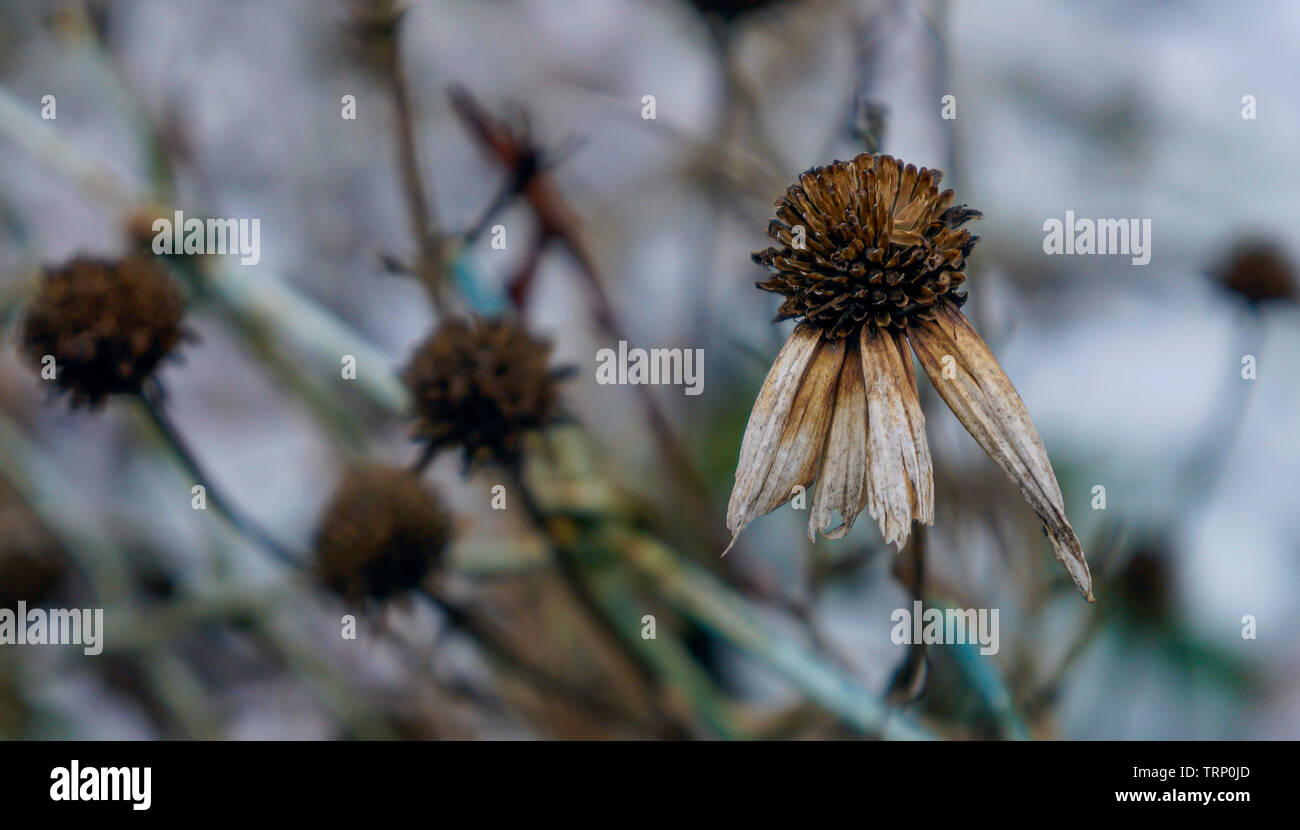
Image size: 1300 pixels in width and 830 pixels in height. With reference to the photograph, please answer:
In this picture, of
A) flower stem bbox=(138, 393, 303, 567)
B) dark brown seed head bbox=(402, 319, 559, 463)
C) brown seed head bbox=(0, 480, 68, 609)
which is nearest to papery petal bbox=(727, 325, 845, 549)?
dark brown seed head bbox=(402, 319, 559, 463)

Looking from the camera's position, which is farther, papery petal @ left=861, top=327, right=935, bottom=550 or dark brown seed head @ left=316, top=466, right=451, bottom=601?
dark brown seed head @ left=316, top=466, right=451, bottom=601

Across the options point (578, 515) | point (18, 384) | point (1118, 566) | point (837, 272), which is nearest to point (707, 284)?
point (578, 515)

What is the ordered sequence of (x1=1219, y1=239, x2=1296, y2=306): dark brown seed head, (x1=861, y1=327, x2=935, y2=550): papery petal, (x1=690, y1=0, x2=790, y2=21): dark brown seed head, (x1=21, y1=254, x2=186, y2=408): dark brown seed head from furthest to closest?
1. (x1=1219, y1=239, x2=1296, y2=306): dark brown seed head
2. (x1=690, y1=0, x2=790, y2=21): dark brown seed head
3. (x1=21, y1=254, x2=186, y2=408): dark brown seed head
4. (x1=861, y1=327, x2=935, y2=550): papery petal

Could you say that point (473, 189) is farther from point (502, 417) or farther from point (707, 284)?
point (502, 417)

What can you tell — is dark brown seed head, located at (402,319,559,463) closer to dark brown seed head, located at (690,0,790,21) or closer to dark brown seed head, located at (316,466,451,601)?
dark brown seed head, located at (316,466,451,601)

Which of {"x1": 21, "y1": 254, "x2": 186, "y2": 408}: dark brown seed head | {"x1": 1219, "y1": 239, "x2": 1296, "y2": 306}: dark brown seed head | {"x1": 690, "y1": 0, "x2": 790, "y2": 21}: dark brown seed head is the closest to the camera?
{"x1": 21, "y1": 254, "x2": 186, "y2": 408}: dark brown seed head

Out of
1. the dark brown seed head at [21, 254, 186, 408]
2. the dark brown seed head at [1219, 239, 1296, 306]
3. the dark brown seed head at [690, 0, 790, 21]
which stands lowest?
the dark brown seed head at [21, 254, 186, 408]
